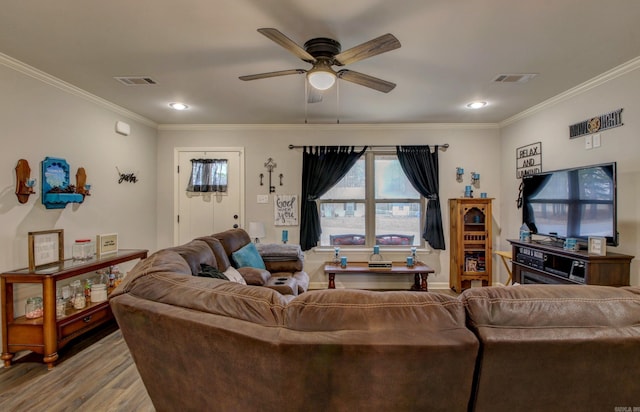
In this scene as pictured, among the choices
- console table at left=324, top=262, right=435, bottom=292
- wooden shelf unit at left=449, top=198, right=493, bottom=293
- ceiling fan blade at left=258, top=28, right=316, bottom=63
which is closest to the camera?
ceiling fan blade at left=258, top=28, right=316, bottom=63

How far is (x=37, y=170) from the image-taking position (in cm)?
276

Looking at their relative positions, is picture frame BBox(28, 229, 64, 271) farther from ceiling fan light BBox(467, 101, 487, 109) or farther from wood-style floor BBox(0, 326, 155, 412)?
ceiling fan light BBox(467, 101, 487, 109)

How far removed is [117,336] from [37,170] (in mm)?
1735

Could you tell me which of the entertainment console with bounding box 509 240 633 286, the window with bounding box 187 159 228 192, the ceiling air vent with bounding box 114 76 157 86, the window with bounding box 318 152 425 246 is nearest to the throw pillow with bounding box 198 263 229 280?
the ceiling air vent with bounding box 114 76 157 86

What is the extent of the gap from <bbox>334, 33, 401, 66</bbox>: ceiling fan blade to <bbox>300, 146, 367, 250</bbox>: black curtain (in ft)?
7.98

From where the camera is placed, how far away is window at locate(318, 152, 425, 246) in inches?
183

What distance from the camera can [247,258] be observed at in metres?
3.38

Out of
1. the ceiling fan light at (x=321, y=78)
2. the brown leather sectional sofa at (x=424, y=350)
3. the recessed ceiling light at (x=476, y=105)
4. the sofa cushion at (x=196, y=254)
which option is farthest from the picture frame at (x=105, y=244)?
the recessed ceiling light at (x=476, y=105)

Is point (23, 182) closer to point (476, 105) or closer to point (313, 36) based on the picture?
point (313, 36)

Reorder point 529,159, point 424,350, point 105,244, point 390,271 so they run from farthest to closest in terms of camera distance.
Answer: point 390,271, point 529,159, point 105,244, point 424,350

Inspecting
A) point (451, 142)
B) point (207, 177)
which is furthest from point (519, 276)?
point (207, 177)

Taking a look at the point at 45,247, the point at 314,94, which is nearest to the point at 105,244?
the point at 45,247

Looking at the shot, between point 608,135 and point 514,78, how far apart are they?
101 cm

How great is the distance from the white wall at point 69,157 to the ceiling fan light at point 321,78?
252 cm
